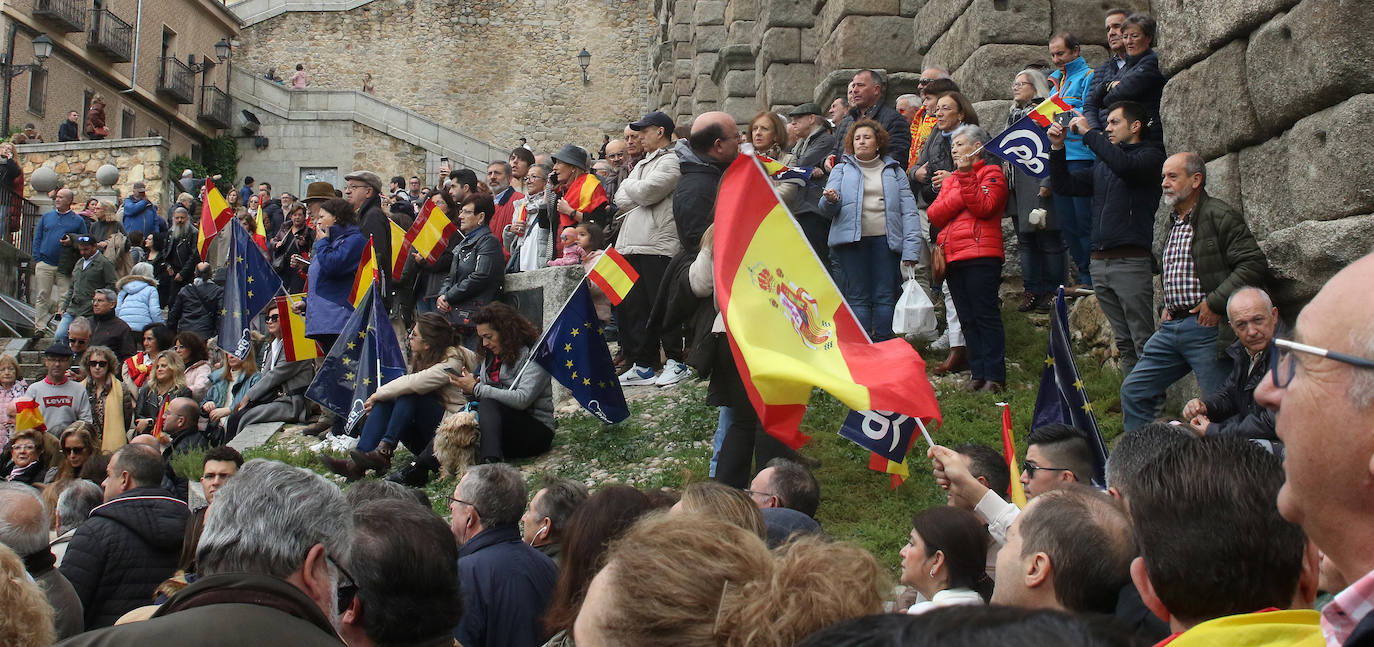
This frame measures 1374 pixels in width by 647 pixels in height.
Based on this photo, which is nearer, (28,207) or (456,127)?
(28,207)

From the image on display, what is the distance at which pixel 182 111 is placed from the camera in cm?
3388

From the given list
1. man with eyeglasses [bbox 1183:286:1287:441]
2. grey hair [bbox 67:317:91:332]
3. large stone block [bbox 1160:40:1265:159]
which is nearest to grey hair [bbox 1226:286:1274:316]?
man with eyeglasses [bbox 1183:286:1287:441]

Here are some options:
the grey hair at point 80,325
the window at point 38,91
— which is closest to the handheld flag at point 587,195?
the grey hair at point 80,325

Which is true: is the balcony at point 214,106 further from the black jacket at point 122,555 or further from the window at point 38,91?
the black jacket at point 122,555

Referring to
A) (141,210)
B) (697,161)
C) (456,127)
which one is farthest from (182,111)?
(697,161)

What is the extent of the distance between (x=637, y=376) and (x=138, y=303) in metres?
7.17

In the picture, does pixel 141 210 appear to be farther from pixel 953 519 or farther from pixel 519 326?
pixel 953 519

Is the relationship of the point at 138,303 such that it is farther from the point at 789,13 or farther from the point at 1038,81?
the point at 1038,81

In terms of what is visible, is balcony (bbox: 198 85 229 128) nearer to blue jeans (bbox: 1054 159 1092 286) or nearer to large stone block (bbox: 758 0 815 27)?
large stone block (bbox: 758 0 815 27)

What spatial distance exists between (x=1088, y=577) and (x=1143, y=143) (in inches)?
197

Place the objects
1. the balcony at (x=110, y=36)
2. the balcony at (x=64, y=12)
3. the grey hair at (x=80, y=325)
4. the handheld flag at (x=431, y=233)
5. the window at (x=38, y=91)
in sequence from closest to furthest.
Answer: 1. the handheld flag at (x=431, y=233)
2. the grey hair at (x=80, y=325)
3. the window at (x=38, y=91)
4. the balcony at (x=64, y=12)
5. the balcony at (x=110, y=36)

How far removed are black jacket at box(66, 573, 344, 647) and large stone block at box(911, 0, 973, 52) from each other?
29.7 ft

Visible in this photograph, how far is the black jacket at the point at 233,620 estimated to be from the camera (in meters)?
2.32

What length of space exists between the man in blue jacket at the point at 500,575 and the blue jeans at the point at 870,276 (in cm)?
459
